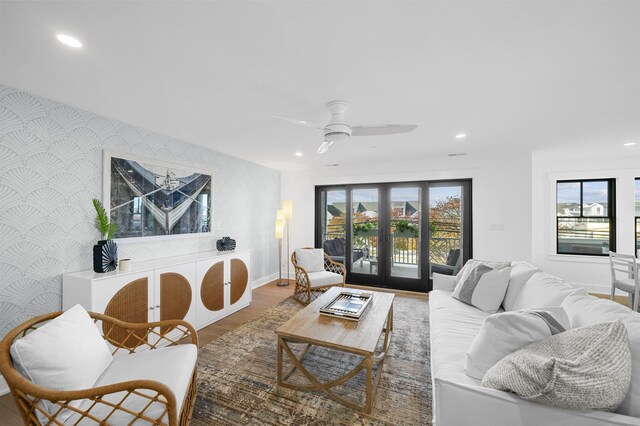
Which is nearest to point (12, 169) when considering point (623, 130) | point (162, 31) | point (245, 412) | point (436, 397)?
point (162, 31)

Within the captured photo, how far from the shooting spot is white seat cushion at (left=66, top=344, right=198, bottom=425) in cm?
124

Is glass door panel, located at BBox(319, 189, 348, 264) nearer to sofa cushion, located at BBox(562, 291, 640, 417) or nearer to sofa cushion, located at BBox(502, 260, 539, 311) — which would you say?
sofa cushion, located at BBox(502, 260, 539, 311)

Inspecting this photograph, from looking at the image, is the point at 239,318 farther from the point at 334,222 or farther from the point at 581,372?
the point at 581,372

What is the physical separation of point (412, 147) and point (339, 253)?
8.54 feet

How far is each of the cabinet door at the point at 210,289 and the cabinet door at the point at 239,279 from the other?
14 cm

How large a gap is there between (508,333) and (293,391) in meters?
1.59

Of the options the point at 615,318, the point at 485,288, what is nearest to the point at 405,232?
the point at 485,288

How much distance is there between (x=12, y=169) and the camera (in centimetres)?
208

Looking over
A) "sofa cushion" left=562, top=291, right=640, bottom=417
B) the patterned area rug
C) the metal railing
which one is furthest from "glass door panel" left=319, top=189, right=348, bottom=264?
"sofa cushion" left=562, top=291, right=640, bottom=417

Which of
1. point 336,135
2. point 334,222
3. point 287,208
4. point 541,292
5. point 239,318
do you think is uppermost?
point 336,135

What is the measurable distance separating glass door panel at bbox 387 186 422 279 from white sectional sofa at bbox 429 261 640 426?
2.38 metres

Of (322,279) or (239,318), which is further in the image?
(322,279)

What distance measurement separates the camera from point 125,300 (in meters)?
2.45

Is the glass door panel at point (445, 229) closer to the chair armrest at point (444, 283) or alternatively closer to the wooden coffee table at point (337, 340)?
the chair armrest at point (444, 283)
